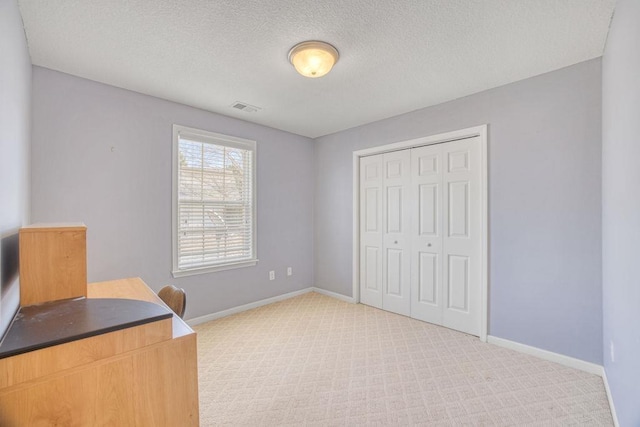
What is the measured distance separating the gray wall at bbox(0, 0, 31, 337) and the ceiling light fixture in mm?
1525

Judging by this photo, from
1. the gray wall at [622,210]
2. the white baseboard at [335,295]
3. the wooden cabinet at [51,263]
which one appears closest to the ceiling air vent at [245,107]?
the wooden cabinet at [51,263]

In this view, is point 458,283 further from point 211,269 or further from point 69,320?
point 69,320

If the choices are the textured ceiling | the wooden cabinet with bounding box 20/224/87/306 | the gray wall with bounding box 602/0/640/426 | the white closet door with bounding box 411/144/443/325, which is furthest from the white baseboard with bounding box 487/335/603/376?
the wooden cabinet with bounding box 20/224/87/306

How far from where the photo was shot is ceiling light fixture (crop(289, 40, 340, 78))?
2.01 m

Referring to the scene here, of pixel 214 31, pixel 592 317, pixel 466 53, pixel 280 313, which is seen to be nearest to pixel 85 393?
pixel 214 31

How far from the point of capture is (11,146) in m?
1.55

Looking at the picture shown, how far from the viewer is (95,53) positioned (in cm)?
214

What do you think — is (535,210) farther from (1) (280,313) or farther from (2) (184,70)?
(2) (184,70)

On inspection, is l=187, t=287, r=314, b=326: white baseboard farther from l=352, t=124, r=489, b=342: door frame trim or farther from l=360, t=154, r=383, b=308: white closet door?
l=352, t=124, r=489, b=342: door frame trim

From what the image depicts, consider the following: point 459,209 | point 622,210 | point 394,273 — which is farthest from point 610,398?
point 394,273

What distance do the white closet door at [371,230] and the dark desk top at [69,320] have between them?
114 inches

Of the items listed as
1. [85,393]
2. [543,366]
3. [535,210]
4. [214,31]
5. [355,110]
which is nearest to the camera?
[85,393]

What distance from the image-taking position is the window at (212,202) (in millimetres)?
3131

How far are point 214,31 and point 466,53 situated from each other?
1.85 m
